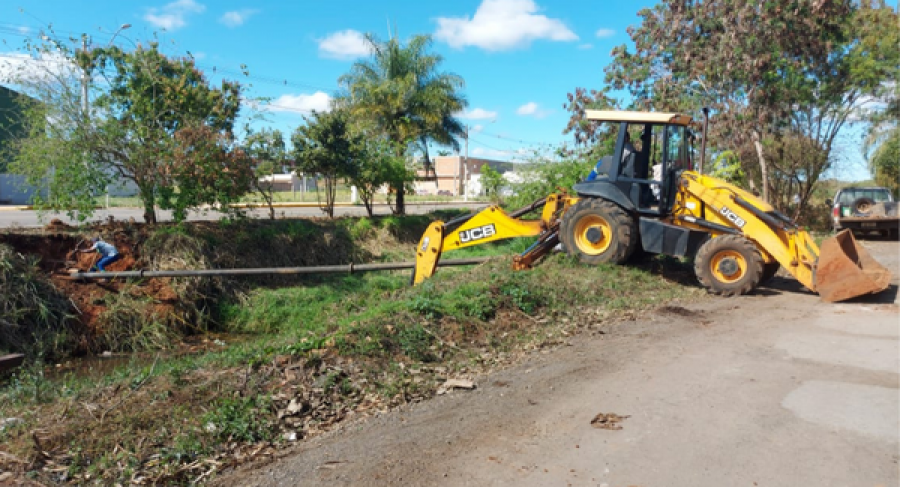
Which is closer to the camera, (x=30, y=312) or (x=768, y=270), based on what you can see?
(x=768, y=270)

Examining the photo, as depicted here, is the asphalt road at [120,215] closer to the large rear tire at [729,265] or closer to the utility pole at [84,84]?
the utility pole at [84,84]

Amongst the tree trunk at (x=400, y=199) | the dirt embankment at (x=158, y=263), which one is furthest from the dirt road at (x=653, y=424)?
the tree trunk at (x=400, y=199)

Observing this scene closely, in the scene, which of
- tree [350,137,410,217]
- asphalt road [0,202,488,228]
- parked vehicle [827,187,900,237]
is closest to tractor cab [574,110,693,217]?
asphalt road [0,202,488,228]

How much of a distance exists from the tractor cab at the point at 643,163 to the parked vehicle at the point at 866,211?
12691mm

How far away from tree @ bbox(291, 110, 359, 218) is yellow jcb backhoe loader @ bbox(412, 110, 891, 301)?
329 inches

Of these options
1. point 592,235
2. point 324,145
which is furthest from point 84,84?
point 592,235

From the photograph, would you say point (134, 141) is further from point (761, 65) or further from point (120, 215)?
point (761, 65)

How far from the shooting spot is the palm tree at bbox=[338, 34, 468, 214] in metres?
25.5

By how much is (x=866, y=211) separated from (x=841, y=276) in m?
13.5

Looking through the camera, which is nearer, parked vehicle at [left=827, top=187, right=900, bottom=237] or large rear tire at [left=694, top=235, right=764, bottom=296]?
large rear tire at [left=694, top=235, right=764, bottom=296]

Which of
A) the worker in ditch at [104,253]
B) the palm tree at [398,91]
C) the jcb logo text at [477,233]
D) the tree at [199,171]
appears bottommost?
the worker in ditch at [104,253]

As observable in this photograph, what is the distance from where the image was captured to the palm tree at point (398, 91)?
2545 cm

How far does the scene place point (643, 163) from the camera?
424 inches

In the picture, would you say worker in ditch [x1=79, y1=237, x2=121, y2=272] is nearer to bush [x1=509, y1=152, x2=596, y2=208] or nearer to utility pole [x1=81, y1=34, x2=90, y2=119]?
utility pole [x1=81, y1=34, x2=90, y2=119]
